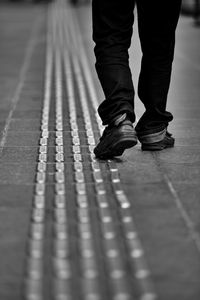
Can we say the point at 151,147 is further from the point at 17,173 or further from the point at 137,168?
the point at 17,173

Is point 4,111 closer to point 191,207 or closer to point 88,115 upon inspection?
point 88,115

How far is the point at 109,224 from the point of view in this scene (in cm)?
269

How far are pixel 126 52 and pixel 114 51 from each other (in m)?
0.08

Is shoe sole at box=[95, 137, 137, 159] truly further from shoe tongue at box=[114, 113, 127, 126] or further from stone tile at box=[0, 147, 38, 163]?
stone tile at box=[0, 147, 38, 163]

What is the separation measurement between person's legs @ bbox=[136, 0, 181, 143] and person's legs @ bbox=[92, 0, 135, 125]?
11cm

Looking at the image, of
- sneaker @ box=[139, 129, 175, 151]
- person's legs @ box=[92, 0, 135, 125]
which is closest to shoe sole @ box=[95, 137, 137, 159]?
person's legs @ box=[92, 0, 135, 125]

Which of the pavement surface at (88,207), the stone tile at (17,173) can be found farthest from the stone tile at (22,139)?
the stone tile at (17,173)

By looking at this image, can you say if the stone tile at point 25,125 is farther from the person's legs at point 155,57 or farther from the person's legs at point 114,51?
the person's legs at point 114,51

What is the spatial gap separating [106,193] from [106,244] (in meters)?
0.64

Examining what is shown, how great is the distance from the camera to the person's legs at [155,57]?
3.71 m

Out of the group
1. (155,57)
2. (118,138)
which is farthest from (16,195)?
(155,57)

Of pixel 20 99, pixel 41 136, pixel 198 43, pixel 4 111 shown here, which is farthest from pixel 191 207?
pixel 198 43

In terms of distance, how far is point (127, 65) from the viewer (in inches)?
146

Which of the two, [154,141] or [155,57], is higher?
[155,57]
